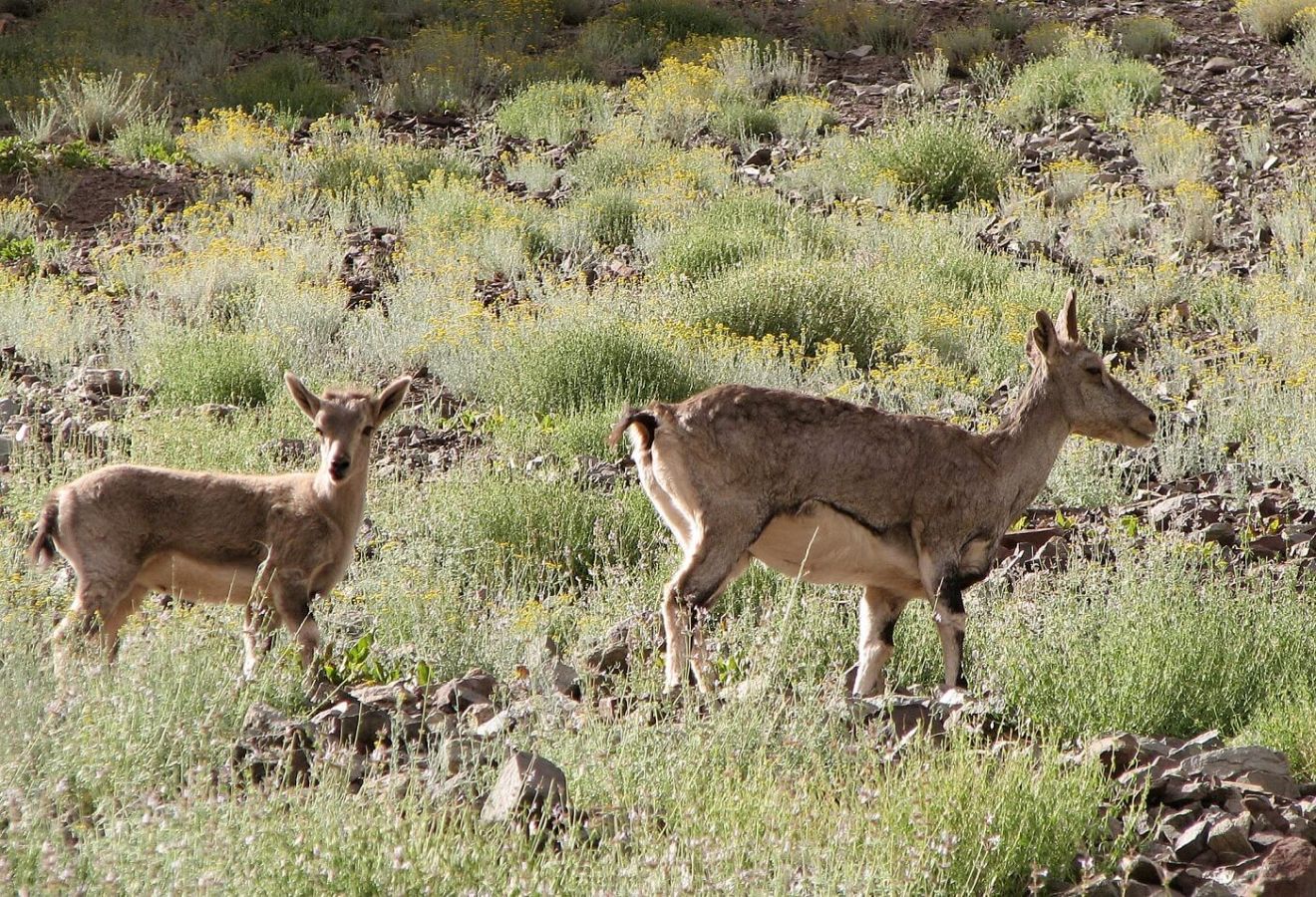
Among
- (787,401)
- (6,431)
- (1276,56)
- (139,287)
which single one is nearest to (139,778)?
(787,401)

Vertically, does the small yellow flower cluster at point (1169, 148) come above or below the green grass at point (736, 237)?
above

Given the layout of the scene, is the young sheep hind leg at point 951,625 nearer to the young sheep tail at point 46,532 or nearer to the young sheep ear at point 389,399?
the young sheep ear at point 389,399

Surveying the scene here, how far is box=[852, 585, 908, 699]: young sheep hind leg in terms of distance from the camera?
7.59 metres

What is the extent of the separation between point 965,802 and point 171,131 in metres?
17.0

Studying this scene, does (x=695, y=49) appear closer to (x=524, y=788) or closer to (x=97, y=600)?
(x=97, y=600)

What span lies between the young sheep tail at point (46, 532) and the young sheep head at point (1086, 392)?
15.6ft

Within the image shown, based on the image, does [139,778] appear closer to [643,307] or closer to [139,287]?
[643,307]

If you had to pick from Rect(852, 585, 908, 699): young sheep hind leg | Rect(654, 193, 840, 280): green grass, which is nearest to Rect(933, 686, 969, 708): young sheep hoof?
Rect(852, 585, 908, 699): young sheep hind leg

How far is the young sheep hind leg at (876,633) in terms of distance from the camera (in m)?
7.59

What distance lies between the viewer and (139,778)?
485cm

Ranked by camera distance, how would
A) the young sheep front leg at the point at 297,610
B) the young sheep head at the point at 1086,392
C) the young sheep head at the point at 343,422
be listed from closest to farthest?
the young sheep front leg at the point at 297,610 < the young sheep head at the point at 343,422 < the young sheep head at the point at 1086,392

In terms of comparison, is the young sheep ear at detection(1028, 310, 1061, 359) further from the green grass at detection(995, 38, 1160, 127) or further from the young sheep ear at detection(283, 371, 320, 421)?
the green grass at detection(995, 38, 1160, 127)

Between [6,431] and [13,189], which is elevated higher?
[13,189]

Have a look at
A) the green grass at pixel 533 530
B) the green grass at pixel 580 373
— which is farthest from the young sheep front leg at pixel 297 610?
the green grass at pixel 580 373
